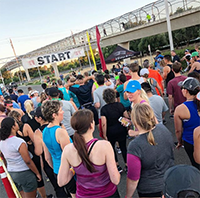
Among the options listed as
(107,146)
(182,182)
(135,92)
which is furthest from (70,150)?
(135,92)

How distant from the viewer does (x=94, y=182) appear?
5.91 feet

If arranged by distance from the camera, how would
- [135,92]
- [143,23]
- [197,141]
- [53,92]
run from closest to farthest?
[197,141] < [135,92] < [53,92] < [143,23]

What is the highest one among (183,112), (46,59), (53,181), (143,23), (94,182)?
(143,23)

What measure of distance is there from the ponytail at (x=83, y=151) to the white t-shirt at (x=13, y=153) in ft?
4.33

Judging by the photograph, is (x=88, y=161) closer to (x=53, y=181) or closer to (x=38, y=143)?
(x=38, y=143)

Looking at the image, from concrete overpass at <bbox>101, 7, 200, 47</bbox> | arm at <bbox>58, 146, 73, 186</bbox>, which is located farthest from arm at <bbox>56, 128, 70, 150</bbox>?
concrete overpass at <bbox>101, 7, 200, 47</bbox>

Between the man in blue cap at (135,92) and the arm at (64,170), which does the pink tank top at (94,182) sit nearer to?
the arm at (64,170)

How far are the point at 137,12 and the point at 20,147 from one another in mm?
18155

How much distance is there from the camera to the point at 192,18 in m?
14.5

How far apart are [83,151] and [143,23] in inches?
749

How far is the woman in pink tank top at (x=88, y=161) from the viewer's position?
1710 mm

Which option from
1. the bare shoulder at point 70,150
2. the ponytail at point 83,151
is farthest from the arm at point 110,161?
Answer: the bare shoulder at point 70,150

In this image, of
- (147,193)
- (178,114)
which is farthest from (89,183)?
(178,114)

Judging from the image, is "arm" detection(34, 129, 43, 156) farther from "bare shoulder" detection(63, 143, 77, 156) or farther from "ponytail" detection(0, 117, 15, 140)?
"bare shoulder" detection(63, 143, 77, 156)
